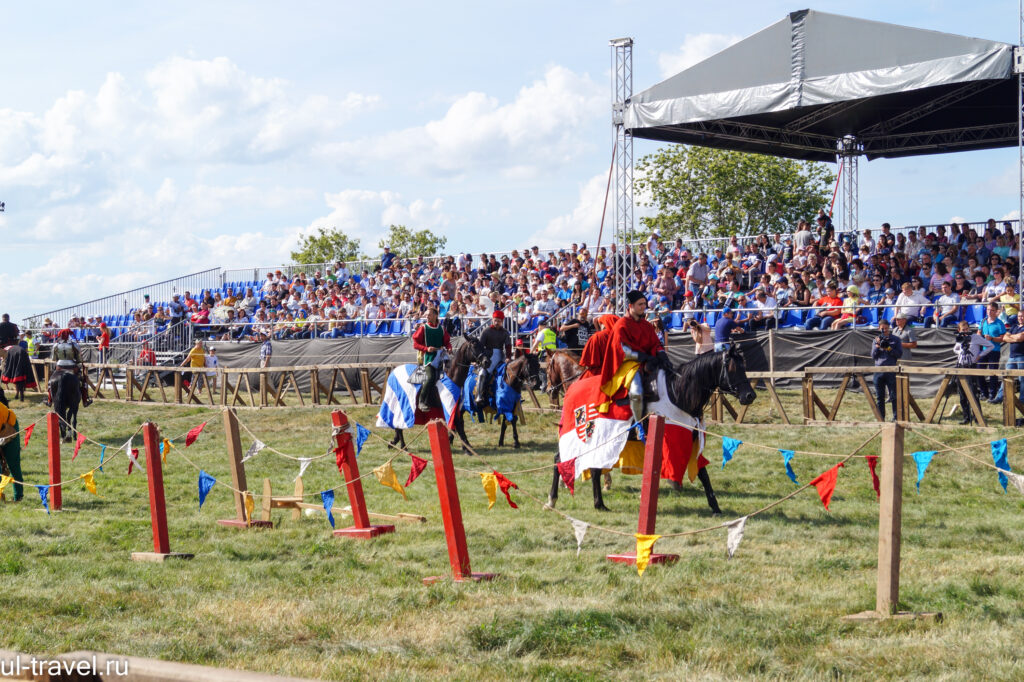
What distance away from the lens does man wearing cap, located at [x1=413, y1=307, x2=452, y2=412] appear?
50.5 ft

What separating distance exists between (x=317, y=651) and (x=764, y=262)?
57.7ft

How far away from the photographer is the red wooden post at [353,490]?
365 inches

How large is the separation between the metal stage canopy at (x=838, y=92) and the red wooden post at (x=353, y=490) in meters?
11.6

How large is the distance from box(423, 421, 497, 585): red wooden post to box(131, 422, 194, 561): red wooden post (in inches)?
98.7

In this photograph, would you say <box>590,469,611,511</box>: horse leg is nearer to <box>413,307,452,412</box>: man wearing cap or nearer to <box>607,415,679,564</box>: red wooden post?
<box>607,415,679,564</box>: red wooden post

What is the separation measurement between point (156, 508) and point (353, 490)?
166 centimetres

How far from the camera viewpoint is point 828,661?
18.1ft

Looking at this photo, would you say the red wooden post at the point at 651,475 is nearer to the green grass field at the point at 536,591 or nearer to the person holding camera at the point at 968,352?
the green grass field at the point at 536,591

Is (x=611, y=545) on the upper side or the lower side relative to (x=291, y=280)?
lower

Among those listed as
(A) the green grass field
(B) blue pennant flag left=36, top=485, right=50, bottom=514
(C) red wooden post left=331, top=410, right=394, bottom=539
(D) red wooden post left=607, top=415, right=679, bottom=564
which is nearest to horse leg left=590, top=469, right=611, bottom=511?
(A) the green grass field

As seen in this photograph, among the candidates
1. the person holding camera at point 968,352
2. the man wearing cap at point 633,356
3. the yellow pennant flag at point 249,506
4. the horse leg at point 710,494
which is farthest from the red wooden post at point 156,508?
the person holding camera at point 968,352

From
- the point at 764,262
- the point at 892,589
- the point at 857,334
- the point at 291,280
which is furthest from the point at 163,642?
the point at 291,280

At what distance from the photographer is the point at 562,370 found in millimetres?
17172

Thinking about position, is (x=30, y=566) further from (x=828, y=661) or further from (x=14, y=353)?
(x=14, y=353)
